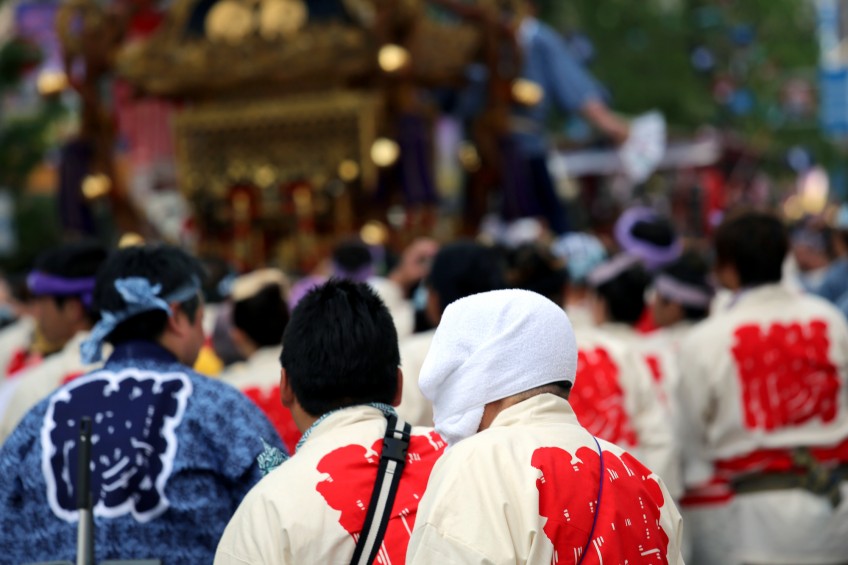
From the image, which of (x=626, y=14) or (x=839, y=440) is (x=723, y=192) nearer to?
(x=626, y=14)

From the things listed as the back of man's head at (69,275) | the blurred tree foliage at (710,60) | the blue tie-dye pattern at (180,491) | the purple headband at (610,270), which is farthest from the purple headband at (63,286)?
the blurred tree foliage at (710,60)

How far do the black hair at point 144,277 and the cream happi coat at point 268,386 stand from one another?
110 centimetres

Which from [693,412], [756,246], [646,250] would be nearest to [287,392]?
[693,412]

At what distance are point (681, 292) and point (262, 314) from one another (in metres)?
2.22

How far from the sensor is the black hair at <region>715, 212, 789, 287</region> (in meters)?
5.27

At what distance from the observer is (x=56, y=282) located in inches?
189

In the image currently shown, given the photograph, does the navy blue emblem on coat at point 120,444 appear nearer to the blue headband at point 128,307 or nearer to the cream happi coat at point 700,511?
the blue headband at point 128,307

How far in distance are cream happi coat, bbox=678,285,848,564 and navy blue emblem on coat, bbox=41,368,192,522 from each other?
251cm

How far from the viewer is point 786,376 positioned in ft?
16.8

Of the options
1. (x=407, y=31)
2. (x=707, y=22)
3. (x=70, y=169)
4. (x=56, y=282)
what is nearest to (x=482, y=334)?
(x=56, y=282)

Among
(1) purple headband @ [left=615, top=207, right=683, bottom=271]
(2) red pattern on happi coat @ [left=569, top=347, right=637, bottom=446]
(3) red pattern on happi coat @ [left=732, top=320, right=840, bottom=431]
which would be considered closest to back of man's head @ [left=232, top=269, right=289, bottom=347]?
(2) red pattern on happi coat @ [left=569, top=347, right=637, bottom=446]

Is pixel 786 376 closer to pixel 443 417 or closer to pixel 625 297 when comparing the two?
pixel 625 297

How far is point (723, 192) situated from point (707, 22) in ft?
17.9

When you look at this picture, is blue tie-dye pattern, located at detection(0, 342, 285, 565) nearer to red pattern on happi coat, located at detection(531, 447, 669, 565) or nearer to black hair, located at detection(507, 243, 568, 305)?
red pattern on happi coat, located at detection(531, 447, 669, 565)
